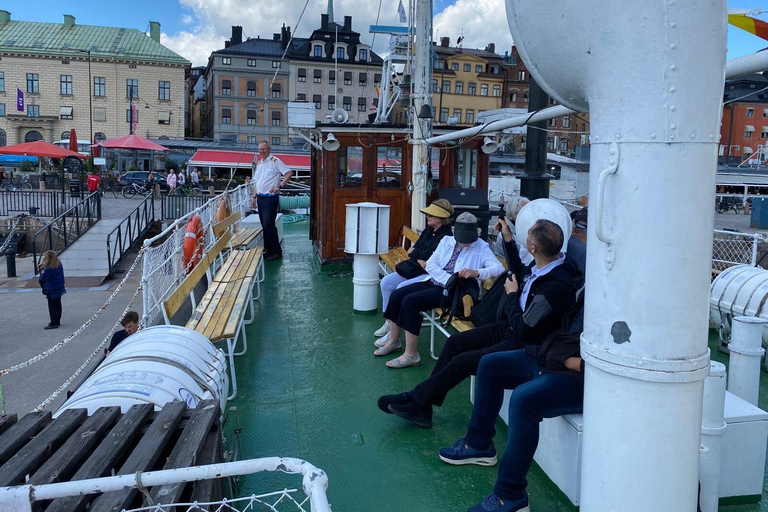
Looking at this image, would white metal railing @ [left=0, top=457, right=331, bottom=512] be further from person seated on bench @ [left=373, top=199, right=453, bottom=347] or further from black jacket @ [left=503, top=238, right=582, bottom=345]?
person seated on bench @ [left=373, top=199, right=453, bottom=347]

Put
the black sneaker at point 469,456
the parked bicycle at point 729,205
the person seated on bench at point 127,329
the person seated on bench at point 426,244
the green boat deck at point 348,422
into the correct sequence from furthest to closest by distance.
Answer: the parked bicycle at point 729,205 → the person seated on bench at point 127,329 → the person seated on bench at point 426,244 → the black sneaker at point 469,456 → the green boat deck at point 348,422

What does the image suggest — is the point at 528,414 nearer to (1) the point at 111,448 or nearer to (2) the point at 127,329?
(1) the point at 111,448

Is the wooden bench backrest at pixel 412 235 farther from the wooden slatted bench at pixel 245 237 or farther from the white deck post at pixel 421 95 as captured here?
the wooden slatted bench at pixel 245 237

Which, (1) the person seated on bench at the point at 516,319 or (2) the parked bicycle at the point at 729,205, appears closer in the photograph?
(1) the person seated on bench at the point at 516,319

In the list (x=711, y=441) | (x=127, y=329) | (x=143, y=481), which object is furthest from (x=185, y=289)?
(x=711, y=441)

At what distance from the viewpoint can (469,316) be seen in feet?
14.6

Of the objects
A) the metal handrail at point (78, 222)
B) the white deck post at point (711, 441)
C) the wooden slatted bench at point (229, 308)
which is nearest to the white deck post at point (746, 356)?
the white deck post at point (711, 441)

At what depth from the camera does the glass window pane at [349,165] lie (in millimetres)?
9094

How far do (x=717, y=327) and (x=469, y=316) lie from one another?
3456 mm

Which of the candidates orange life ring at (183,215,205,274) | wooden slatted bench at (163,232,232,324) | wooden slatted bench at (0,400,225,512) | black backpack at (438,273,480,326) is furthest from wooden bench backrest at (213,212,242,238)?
wooden slatted bench at (0,400,225,512)

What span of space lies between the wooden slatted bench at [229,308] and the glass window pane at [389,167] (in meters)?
2.64

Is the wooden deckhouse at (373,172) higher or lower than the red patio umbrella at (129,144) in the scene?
lower

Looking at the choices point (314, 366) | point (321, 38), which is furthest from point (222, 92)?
point (314, 366)

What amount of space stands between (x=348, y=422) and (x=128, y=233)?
18.7 meters
